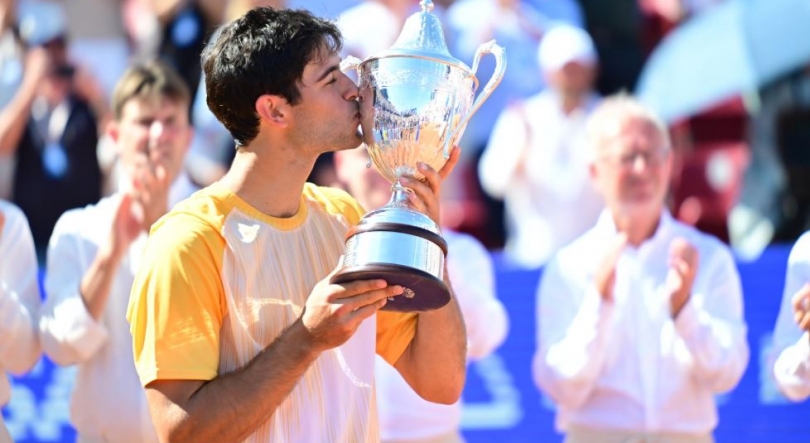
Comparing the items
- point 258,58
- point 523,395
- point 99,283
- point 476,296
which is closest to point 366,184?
point 476,296

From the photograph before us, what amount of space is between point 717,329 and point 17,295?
2.87 meters

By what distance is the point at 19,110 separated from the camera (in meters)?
7.51

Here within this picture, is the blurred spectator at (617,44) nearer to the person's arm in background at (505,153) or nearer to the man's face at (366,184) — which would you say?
the person's arm in background at (505,153)

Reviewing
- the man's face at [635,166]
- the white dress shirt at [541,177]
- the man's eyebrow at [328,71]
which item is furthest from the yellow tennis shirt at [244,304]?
the white dress shirt at [541,177]

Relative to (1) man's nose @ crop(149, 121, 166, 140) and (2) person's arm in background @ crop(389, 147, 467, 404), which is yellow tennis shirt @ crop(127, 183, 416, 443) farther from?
(1) man's nose @ crop(149, 121, 166, 140)

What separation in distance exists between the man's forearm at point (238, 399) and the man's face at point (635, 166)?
2.62 m

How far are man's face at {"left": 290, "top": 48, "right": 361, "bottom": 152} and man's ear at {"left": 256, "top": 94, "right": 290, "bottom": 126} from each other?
0.02 meters

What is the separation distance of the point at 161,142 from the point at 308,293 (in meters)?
2.17

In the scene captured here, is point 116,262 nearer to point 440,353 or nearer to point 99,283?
point 99,283

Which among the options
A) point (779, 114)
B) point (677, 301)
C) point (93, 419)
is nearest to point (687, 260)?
point (677, 301)

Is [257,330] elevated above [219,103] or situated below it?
below

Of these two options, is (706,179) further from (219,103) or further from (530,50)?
(219,103)

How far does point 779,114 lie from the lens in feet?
24.3

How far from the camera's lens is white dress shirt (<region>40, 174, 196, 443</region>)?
15.7 feet
